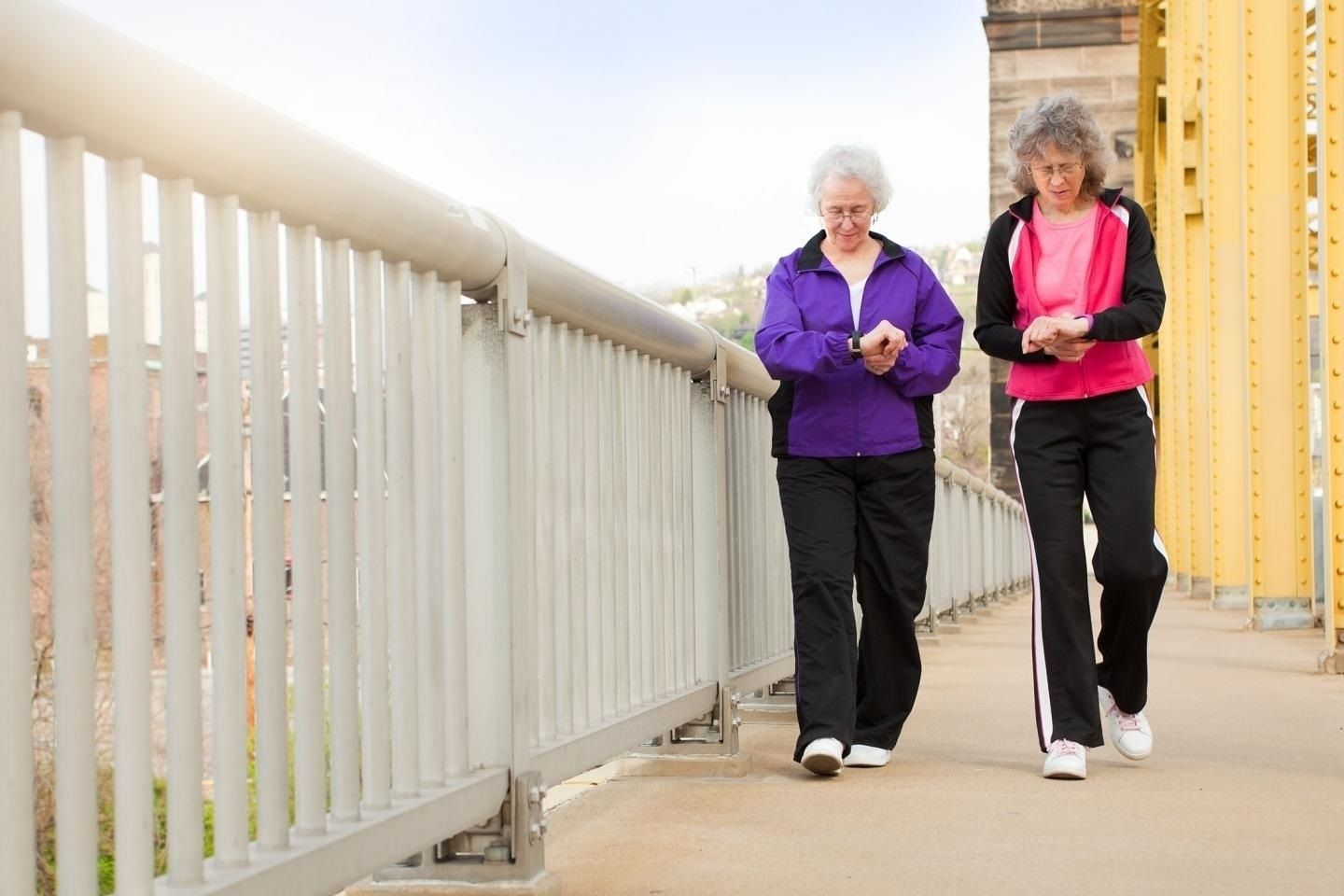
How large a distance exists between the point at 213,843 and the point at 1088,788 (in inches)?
116

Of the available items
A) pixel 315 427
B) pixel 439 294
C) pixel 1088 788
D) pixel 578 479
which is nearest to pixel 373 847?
pixel 315 427

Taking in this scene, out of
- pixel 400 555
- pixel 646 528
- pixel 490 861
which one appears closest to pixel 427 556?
pixel 400 555

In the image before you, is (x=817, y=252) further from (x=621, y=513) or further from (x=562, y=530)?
(x=562, y=530)

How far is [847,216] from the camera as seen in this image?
5.35m

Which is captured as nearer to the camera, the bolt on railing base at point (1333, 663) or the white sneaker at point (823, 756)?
the white sneaker at point (823, 756)

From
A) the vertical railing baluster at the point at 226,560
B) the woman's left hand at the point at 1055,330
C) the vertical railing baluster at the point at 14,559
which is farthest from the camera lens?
the woman's left hand at the point at 1055,330

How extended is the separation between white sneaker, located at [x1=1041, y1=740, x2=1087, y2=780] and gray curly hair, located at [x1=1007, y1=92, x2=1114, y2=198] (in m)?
1.47

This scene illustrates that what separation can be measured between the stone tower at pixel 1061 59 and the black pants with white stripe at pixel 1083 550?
1448 inches

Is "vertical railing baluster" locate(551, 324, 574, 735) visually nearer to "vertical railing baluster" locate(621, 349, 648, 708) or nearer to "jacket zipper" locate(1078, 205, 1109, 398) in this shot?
"vertical railing baluster" locate(621, 349, 648, 708)

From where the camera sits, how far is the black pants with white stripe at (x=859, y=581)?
17.1 feet

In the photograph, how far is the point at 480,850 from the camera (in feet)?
11.1

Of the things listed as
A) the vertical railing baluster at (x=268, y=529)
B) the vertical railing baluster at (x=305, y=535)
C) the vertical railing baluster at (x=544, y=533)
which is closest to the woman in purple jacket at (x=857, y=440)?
the vertical railing baluster at (x=544, y=533)

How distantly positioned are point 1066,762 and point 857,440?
104cm

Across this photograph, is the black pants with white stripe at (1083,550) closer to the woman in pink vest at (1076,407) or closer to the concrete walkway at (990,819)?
the woman in pink vest at (1076,407)
